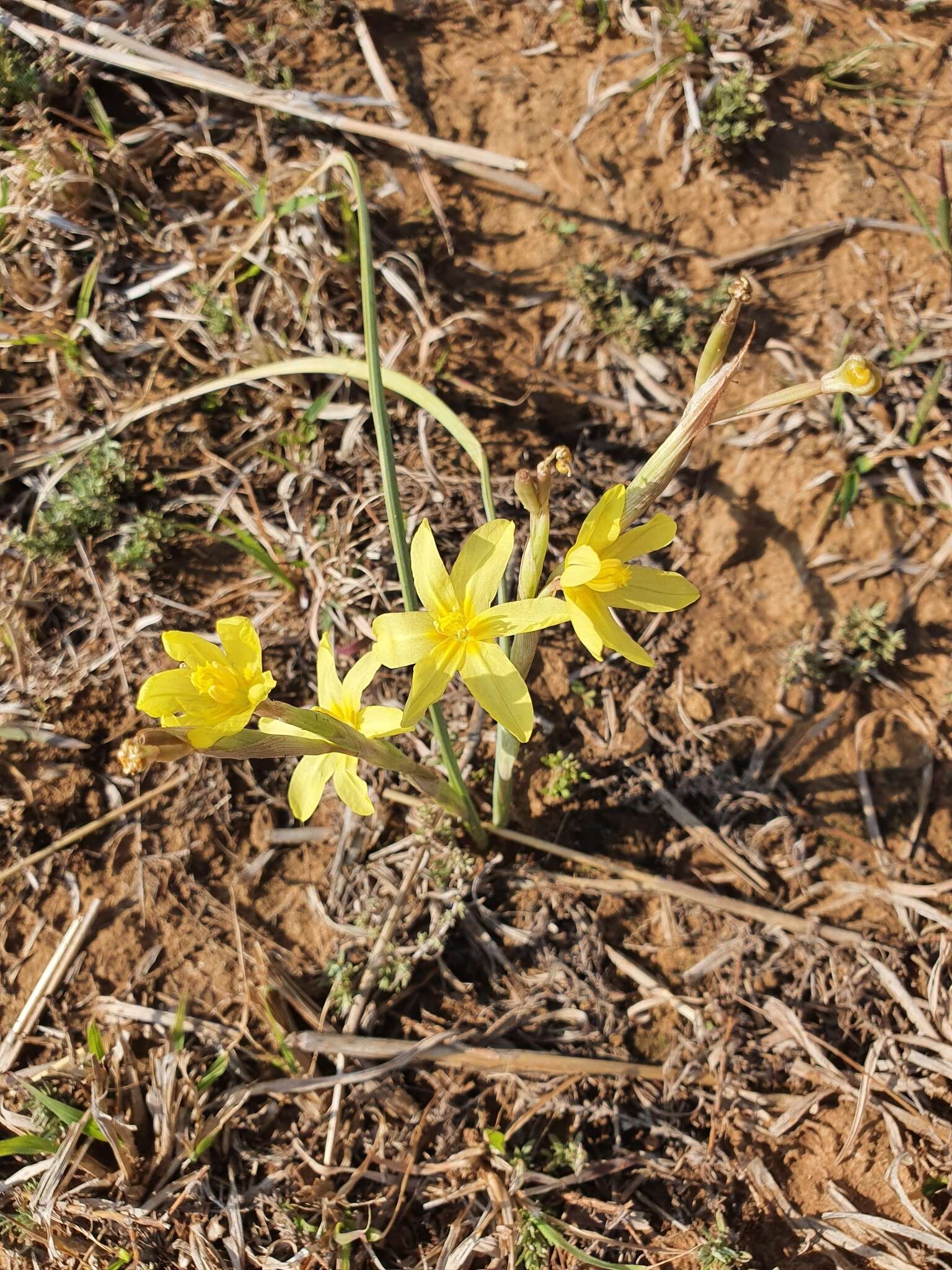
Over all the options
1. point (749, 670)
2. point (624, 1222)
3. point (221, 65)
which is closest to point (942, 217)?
point (749, 670)

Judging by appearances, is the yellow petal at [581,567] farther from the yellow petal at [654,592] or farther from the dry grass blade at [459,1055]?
the dry grass blade at [459,1055]

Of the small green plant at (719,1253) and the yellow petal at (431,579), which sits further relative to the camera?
the small green plant at (719,1253)

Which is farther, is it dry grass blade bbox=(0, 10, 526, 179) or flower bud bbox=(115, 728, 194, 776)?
dry grass blade bbox=(0, 10, 526, 179)

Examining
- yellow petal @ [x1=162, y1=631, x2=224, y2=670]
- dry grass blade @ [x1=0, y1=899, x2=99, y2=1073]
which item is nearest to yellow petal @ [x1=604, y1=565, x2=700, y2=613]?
yellow petal @ [x1=162, y1=631, x2=224, y2=670]

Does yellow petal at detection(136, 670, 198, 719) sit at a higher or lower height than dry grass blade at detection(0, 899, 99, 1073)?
higher

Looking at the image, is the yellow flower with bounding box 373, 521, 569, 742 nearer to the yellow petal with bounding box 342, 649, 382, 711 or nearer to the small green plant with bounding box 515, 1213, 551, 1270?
the yellow petal with bounding box 342, 649, 382, 711

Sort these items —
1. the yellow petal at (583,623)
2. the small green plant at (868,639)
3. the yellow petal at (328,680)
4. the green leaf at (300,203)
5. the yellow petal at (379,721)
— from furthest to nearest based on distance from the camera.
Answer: the green leaf at (300,203) → the small green plant at (868,639) → the yellow petal at (328,680) → the yellow petal at (379,721) → the yellow petal at (583,623)

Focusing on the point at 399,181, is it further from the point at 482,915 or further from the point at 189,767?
the point at 482,915

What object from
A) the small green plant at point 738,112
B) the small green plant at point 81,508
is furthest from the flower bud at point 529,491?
the small green plant at point 738,112
